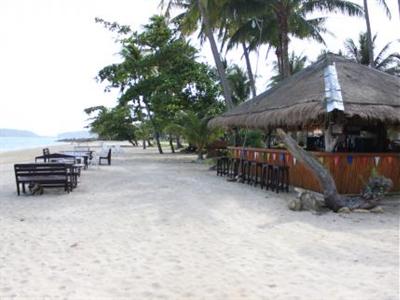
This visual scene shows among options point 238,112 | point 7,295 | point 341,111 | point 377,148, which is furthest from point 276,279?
point 238,112

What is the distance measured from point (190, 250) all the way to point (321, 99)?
5.41m

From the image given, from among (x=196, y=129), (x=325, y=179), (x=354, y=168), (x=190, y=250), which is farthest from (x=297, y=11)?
(x=190, y=250)

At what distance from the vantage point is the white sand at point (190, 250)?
4.25 m

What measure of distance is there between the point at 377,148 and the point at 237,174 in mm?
4224

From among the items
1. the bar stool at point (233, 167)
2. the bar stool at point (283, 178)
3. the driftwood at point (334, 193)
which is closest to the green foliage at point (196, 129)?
the bar stool at point (233, 167)

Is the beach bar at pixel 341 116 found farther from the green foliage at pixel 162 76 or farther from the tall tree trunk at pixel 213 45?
the green foliage at pixel 162 76

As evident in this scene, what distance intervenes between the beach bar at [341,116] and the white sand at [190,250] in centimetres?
109

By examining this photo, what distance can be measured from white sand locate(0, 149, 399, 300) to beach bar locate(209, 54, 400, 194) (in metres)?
1.09

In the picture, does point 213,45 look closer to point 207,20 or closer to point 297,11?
point 207,20

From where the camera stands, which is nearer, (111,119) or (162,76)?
(162,76)

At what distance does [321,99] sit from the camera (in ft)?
31.6

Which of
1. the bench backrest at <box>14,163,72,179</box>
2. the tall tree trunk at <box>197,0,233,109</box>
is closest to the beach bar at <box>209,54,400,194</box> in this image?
the bench backrest at <box>14,163,72,179</box>

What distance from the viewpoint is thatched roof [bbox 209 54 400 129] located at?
376 inches

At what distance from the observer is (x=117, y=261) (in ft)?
16.9
